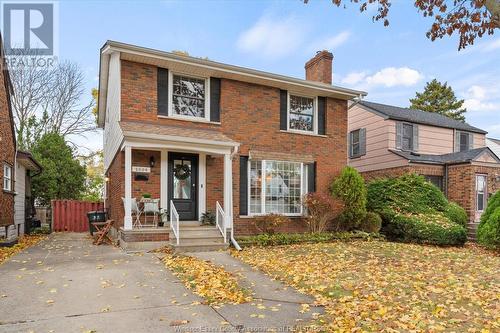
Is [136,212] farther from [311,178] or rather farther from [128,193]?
[311,178]

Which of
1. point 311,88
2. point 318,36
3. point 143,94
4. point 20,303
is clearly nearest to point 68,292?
point 20,303

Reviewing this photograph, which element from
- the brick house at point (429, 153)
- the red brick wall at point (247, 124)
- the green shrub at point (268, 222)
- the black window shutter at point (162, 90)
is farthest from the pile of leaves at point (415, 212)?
the black window shutter at point (162, 90)

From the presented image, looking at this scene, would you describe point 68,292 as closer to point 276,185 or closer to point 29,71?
point 276,185

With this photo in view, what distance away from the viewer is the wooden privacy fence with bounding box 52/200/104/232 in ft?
55.0

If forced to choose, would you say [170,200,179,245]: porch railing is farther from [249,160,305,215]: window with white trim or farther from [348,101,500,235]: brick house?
[348,101,500,235]: brick house

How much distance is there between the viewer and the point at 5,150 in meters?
12.4

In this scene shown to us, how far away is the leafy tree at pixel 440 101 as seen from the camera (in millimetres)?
35906

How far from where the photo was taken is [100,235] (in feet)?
35.8

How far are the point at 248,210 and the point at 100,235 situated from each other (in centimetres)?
469

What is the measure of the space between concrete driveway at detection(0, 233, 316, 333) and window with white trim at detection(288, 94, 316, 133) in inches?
289

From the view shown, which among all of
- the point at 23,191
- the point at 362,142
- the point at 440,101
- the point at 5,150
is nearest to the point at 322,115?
the point at 362,142

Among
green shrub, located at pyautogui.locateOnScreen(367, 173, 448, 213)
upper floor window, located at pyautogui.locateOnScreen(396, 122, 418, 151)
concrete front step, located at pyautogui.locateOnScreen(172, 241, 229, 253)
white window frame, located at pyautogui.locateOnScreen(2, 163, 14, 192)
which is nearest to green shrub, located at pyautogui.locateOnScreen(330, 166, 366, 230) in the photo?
green shrub, located at pyautogui.locateOnScreen(367, 173, 448, 213)

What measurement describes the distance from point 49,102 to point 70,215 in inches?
497

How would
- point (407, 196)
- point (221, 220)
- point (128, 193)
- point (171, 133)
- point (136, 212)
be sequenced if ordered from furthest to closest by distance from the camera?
1. point (407, 196)
2. point (221, 220)
3. point (136, 212)
4. point (171, 133)
5. point (128, 193)
